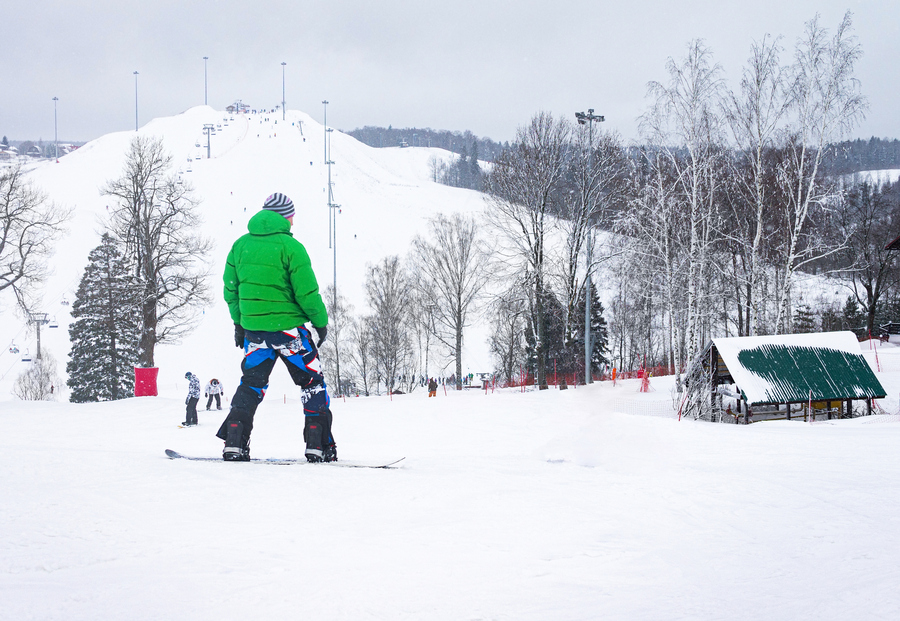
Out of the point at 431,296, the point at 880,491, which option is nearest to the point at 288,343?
the point at 880,491

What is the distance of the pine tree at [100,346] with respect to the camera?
113 ft

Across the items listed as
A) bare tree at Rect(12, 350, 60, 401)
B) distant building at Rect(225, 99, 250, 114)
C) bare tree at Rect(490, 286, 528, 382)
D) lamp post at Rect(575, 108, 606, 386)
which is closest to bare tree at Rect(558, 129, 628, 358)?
lamp post at Rect(575, 108, 606, 386)

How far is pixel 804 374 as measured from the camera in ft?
58.1

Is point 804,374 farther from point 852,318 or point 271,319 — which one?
point 852,318

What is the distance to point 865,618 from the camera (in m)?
2.75

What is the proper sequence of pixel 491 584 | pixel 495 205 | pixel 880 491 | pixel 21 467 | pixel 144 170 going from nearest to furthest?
pixel 491 584
pixel 21 467
pixel 880 491
pixel 495 205
pixel 144 170

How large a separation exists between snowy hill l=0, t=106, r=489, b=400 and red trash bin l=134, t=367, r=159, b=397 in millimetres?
5967

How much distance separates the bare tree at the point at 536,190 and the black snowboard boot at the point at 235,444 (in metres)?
22.2

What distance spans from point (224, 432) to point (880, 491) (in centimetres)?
592

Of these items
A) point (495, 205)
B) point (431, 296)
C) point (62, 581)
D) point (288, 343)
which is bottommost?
point (62, 581)

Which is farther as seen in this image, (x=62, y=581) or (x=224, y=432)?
(x=224, y=432)

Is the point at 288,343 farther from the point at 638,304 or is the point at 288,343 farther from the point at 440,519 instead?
the point at 638,304

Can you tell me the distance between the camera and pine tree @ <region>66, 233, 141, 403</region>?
34438 mm

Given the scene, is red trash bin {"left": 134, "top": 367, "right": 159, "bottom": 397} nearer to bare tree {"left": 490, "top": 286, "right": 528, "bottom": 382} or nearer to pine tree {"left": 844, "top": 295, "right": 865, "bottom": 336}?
bare tree {"left": 490, "top": 286, "right": 528, "bottom": 382}
